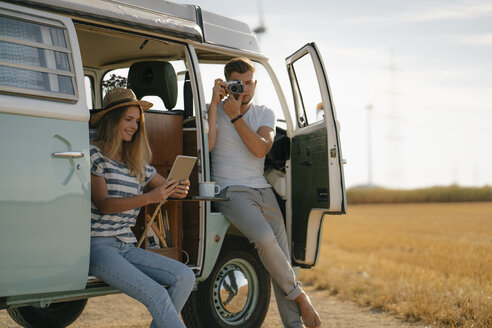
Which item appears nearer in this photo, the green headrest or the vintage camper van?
Answer: the vintage camper van

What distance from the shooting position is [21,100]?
3969 millimetres

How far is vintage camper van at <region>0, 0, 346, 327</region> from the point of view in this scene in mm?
3986

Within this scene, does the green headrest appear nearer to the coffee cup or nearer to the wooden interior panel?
the wooden interior panel

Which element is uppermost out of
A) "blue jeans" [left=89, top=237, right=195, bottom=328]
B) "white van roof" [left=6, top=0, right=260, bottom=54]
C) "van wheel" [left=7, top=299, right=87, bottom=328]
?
"white van roof" [left=6, top=0, right=260, bottom=54]

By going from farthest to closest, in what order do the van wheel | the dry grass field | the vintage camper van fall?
the dry grass field, the van wheel, the vintage camper van

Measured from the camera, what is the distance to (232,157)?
5.39m

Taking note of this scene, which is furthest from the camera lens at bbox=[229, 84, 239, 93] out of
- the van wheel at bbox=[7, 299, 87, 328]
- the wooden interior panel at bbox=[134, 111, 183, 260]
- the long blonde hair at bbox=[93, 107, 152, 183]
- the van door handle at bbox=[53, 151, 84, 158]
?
the van wheel at bbox=[7, 299, 87, 328]

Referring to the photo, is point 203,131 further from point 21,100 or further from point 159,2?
point 21,100

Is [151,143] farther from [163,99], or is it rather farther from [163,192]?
[163,192]

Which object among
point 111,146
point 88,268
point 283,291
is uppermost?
point 111,146

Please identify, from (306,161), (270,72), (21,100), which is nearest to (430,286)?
(306,161)

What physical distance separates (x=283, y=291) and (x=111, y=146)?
5.85 feet

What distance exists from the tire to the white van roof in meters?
1.74

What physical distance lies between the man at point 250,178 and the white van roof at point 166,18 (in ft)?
1.37
